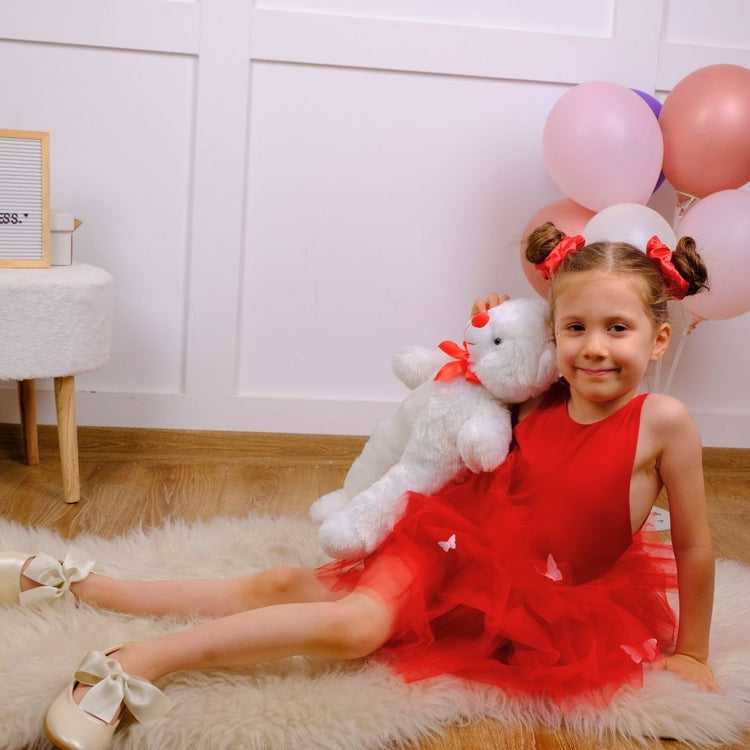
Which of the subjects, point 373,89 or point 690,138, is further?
point 373,89

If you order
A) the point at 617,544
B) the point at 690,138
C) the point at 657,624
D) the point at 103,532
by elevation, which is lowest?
the point at 103,532

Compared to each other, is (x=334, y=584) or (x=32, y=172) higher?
(x=32, y=172)

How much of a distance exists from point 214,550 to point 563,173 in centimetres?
99

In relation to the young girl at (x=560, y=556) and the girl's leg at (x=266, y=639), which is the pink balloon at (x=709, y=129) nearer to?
the young girl at (x=560, y=556)

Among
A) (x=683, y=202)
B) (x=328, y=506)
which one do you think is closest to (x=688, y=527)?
(x=328, y=506)

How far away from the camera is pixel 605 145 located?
6.05 feet

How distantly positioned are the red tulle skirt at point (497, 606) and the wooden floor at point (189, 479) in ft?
2.18

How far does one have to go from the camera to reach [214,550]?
164 centimetres

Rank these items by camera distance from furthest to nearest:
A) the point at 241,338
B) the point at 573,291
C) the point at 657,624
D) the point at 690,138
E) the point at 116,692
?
the point at 241,338, the point at 690,138, the point at 657,624, the point at 573,291, the point at 116,692

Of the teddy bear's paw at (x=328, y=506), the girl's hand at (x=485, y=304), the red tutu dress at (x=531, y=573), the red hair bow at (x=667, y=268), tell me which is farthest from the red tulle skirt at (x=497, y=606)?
the red hair bow at (x=667, y=268)

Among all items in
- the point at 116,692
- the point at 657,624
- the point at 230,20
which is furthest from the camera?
the point at 230,20

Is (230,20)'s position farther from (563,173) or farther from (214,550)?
(214,550)

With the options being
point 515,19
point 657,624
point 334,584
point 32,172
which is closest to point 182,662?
point 334,584

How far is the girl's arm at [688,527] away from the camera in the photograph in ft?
4.02
